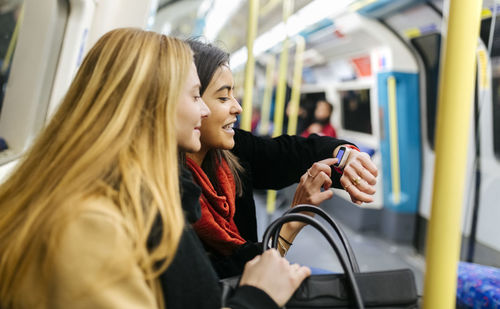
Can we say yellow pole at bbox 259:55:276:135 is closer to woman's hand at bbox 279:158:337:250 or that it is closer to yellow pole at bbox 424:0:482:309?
woman's hand at bbox 279:158:337:250

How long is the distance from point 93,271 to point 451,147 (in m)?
0.69

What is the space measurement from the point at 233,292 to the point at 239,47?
1267cm

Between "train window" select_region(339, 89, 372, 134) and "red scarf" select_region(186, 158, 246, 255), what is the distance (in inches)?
196

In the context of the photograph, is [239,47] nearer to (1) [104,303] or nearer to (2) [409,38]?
(2) [409,38]

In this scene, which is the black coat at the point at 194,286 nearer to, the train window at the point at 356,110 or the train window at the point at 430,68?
the train window at the point at 430,68

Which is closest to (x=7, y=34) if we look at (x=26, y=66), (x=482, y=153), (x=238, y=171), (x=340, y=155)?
(x=26, y=66)

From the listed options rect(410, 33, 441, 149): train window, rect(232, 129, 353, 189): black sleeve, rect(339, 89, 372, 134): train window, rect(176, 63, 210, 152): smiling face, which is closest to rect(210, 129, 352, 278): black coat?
rect(232, 129, 353, 189): black sleeve

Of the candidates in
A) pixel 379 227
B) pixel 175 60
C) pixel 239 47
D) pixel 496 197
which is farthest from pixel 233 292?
pixel 239 47

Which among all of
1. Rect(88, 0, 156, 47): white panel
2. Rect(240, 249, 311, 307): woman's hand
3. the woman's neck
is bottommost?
Rect(240, 249, 311, 307): woman's hand

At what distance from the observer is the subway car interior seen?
1434mm

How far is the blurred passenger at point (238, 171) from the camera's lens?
1450 mm

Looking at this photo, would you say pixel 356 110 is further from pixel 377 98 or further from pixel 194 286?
pixel 194 286

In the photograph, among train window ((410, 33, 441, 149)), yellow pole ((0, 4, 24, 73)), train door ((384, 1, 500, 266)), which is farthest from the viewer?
train window ((410, 33, 441, 149))

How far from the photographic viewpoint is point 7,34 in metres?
2.06
